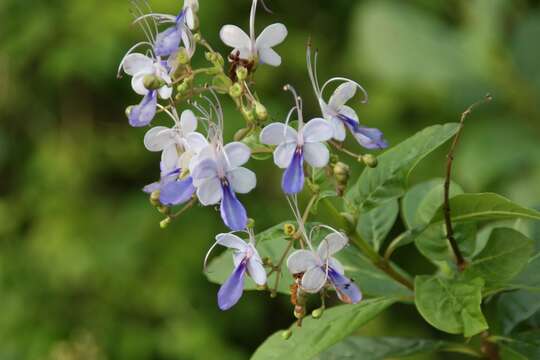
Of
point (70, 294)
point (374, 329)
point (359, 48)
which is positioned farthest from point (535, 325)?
point (70, 294)

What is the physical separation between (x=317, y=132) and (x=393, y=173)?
0.24m

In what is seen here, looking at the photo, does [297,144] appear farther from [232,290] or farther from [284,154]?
[232,290]

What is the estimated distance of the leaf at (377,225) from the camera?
4.48 feet

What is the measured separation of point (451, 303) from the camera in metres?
1.16

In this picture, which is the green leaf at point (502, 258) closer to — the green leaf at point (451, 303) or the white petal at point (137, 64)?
the green leaf at point (451, 303)

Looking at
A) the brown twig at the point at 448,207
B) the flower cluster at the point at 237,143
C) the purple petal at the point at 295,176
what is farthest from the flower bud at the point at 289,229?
the brown twig at the point at 448,207

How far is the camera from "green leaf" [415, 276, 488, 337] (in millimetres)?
1107

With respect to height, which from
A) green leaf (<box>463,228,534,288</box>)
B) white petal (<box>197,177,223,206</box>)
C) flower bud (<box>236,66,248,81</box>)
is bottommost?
green leaf (<box>463,228,534,288</box>)

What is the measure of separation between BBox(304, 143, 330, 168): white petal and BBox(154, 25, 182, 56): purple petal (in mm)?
208

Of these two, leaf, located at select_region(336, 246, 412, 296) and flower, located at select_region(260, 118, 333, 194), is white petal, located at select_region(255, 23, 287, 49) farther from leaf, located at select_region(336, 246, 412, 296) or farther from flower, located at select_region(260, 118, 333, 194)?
leaf, located at select_region(336, 246, 412, 296)

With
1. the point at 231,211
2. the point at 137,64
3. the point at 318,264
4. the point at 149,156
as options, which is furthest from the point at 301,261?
the point at 149,156

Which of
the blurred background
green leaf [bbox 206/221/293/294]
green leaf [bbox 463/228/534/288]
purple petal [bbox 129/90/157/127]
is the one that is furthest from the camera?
the blurred background

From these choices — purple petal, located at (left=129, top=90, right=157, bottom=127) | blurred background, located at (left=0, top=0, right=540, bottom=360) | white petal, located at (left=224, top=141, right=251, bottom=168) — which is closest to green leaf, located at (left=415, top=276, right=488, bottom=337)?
white petal, located at (left=224, top=141, right=251, bottom=168)

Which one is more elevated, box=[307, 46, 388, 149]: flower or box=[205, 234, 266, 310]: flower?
box=[307, 46, 388, 149]: flower
